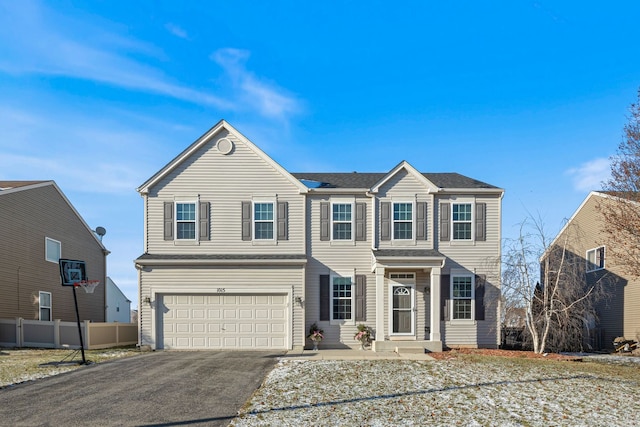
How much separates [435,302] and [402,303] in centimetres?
127

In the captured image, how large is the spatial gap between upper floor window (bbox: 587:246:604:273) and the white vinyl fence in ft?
67.5

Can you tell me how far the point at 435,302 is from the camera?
17000 mm

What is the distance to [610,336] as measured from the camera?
69.5ft

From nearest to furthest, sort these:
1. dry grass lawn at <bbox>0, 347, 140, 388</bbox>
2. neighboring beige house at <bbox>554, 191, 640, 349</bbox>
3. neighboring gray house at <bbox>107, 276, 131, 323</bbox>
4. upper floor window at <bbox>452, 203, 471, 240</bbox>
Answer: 1. dry grass lawn at <bbox>0, 347, 140, 388</bbox>
2. upper floor window at <bbox>452, 203, 471, 240</bbox>
3. neighboring beige house at <bbox>554, 191, 640, 349</bbox>
4. neighboring gray house at <bbox>107, 276, 131, 323</bbox>

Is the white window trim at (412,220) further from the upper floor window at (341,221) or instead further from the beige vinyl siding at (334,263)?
the upper floor window at (341,221)

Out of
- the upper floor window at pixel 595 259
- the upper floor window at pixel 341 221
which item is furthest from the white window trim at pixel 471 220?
the upper floor window at pixel 595 259

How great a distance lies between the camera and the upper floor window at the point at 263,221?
59.2 ft

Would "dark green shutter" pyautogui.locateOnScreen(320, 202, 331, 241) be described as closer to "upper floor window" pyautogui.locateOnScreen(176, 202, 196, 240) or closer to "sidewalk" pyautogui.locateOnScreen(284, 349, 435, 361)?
"sidewalk" pyautogui.locateOnScreen(284, 349, 435, 361)

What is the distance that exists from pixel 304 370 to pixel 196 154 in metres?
9.26

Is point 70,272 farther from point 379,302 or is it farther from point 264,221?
point 379,302

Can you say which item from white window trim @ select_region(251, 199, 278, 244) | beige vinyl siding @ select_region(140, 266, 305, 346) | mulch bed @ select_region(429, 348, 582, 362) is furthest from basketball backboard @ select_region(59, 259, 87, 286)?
mulch bed @ select_region(429, 348, 582, 362)

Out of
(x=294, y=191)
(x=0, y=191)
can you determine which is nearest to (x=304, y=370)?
(x=294, y=191)

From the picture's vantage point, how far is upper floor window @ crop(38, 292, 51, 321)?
2150 centimetres

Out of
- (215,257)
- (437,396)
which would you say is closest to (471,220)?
(215,257)
